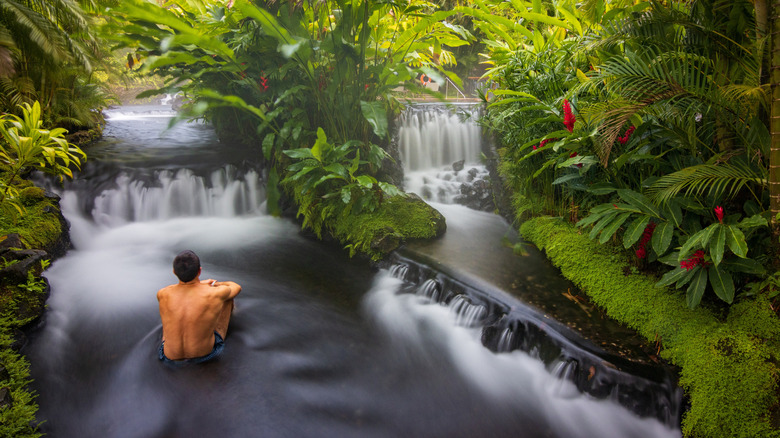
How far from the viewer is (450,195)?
6172 millimetres

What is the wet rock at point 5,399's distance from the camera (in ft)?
7.11

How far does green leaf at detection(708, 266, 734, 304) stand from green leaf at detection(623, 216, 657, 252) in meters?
0.44

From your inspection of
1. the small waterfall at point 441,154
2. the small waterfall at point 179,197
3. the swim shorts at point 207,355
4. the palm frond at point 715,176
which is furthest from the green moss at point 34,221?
the palm frond at point 715,176

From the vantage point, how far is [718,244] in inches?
83.0

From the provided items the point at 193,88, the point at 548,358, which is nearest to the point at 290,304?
the point at 548,358

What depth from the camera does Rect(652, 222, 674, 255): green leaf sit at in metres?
2.46

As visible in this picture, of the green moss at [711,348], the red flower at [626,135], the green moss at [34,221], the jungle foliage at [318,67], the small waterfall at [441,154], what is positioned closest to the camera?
the green moss at [711,348]

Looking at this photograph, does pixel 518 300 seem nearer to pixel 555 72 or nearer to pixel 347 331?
pixel 347 331

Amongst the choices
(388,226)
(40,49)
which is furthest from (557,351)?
(40,49)

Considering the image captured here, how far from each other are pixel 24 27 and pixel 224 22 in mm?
2980

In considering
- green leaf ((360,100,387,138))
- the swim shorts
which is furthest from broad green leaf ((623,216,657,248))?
the swim shorts

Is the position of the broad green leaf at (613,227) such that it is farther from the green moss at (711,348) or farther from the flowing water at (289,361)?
the flowing water at (289,361)

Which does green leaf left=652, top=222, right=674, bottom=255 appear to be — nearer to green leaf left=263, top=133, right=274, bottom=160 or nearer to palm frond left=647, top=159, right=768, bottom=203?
palm frond left=647, top=159, right=768, bottom=203

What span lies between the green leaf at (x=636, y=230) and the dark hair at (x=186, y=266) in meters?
2.98
